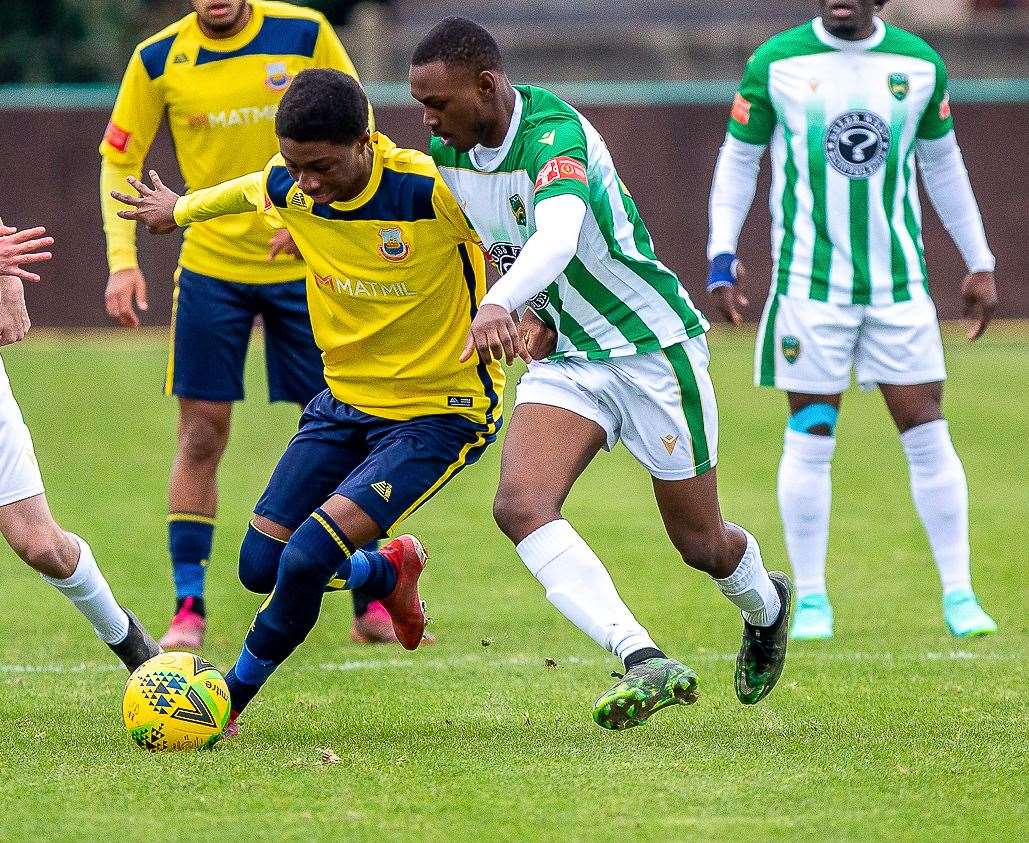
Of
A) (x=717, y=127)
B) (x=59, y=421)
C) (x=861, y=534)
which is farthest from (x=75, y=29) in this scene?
(x=861, y=534)

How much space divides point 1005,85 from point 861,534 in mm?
10583

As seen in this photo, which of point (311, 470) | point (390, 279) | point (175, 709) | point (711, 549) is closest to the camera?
point (175, 709)

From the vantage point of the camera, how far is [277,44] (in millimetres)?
6832

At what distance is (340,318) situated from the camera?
5309mm

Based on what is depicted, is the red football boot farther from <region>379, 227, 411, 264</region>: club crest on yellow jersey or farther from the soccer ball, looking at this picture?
<region>379, 227, 411, 264</region>: club crest on yellow jersey

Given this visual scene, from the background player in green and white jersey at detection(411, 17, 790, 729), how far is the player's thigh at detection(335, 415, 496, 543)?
0.34 meters

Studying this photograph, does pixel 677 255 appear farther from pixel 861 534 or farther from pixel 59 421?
pixel 861 534

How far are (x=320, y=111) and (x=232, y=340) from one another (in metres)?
2.27

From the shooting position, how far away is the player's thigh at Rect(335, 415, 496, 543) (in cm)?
500

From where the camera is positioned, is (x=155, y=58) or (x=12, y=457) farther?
(x=155, y=58)

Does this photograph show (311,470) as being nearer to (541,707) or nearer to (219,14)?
(541,707)

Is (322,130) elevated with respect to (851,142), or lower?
elevated

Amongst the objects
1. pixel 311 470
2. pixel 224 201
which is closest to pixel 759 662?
pixel 311 470

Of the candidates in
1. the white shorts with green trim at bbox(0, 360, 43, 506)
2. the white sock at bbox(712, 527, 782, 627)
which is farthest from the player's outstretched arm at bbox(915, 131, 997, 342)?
the white shorts with green trim at bbox(0, 360, 43, 506)
